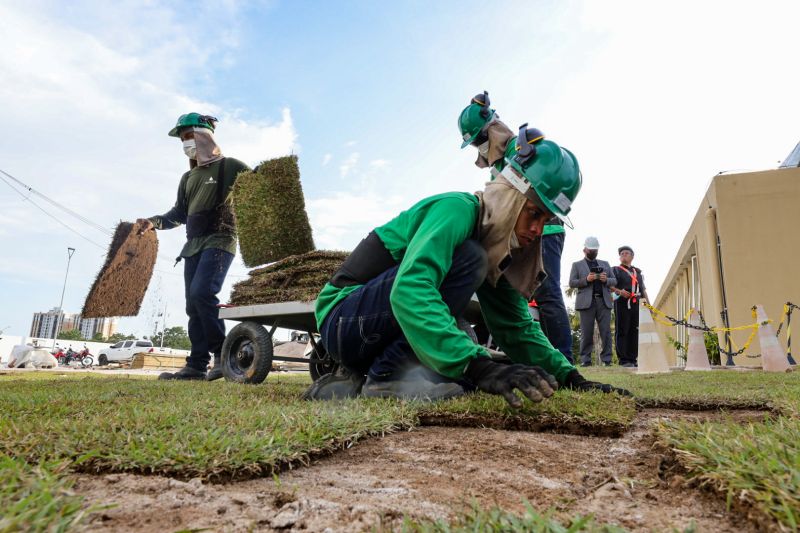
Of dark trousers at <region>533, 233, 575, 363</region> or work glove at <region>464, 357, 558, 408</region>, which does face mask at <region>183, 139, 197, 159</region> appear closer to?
dark trousers at <region>533, 233, 575, 363</region>

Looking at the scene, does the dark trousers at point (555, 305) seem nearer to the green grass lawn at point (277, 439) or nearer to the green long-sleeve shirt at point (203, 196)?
the green grass lawn at point (277, 439)

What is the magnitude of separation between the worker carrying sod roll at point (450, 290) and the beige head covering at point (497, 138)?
5.79 ft

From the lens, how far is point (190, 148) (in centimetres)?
579

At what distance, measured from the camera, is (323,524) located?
36.9 inches

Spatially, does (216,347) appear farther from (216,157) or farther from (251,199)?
(216,157)

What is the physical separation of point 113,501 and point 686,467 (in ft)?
4.10

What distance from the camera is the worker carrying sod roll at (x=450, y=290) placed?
213 centimetres

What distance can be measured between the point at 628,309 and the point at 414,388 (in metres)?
7.50

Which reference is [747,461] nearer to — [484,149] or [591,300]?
[484,149]

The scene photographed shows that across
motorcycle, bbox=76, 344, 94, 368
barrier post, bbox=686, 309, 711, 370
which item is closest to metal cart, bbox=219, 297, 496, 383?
barrier post, bbox=686, 309, 711, 370

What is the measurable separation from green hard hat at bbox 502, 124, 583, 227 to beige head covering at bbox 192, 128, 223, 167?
420 cm

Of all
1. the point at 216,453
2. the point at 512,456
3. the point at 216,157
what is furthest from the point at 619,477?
the point at 216,157

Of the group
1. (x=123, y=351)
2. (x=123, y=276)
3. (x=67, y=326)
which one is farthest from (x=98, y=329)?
(x=123, y=276)

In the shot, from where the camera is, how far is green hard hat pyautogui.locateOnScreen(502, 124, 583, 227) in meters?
2.40
